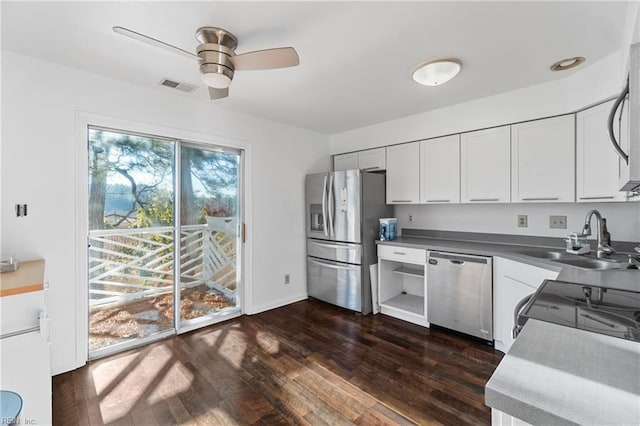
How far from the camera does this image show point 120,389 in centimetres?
204

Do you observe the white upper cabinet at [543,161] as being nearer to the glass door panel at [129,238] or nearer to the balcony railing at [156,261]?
the balcony railing at [156,261]

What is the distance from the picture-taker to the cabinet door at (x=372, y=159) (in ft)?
12.2

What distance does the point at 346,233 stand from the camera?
136 inches

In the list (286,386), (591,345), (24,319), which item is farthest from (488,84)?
(24,319)

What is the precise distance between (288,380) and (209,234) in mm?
1775

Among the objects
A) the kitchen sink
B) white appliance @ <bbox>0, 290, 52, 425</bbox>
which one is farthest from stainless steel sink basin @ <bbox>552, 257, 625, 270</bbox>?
white appliance @ <bbox>0, 290, 52, 425</bbox>

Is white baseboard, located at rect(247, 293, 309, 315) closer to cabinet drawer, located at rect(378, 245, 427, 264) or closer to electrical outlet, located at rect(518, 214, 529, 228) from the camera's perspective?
cabinet drawer, located at rect(378, 245, 427, 264)

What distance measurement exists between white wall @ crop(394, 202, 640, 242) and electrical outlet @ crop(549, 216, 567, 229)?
3 cm

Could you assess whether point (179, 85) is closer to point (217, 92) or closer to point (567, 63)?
point (217, 92)

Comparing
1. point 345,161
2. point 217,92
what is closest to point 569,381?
point 217,92

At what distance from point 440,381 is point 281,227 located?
2381mm

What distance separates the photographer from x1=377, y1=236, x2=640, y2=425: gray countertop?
1.75ft

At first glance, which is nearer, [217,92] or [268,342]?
[217,92]

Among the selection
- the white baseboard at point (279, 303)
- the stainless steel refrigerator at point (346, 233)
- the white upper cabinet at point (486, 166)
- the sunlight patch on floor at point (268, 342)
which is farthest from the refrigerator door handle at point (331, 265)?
the white upper cabinet at point (486, 166)
